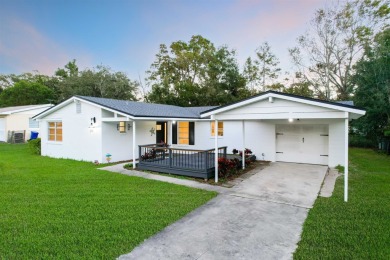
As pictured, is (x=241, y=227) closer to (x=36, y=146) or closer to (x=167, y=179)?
(x=167, y=179)

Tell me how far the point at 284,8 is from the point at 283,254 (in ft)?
49.4

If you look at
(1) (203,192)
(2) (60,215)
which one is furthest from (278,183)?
(2) (60,215)

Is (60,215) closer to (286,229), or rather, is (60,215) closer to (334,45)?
(286,229)

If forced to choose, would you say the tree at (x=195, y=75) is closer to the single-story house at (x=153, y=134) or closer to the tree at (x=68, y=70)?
the single-story house at (x=153, y=134)

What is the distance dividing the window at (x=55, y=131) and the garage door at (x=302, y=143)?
12.5 meters

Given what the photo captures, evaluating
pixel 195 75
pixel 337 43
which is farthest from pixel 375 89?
pixel 195 75

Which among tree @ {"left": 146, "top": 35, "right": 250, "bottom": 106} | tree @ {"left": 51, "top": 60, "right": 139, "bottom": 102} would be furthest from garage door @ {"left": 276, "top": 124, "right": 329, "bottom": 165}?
tree @ {"left": 51, "top": 60, "right": 139, "bottom": 102}

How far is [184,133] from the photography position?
48.5 ft

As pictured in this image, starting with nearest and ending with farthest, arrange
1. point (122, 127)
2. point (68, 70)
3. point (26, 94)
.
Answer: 1. point (122, 127)
2. point (26, 94)
3. point (68, 70)

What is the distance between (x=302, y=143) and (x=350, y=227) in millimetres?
7615

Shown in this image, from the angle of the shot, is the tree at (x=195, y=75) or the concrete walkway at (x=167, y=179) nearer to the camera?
the concrete walkway at (x=167, y=179)

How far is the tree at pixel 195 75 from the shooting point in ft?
90.0

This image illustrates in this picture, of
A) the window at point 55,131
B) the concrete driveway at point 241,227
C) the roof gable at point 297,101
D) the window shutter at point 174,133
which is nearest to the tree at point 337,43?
the window shutter at point 174,133

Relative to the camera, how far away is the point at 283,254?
3.45 m
